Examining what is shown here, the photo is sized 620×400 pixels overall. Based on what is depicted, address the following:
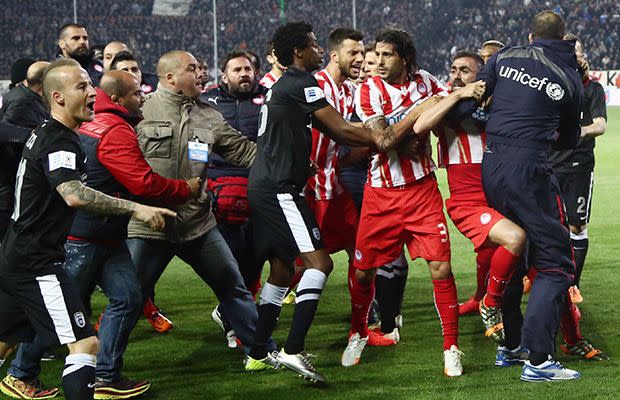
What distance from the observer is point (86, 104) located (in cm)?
512

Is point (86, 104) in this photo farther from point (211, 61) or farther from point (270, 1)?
point (270, 1)

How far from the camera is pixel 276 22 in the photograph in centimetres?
3728

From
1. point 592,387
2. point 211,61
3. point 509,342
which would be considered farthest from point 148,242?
point 211,61

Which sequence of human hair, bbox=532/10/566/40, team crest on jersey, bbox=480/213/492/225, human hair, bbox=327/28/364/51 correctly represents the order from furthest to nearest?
human hair, bbox=327/28/364/51 → team crest on jersey, bbox=480/213/492/225 → human hair, bbox=532/10/566/40

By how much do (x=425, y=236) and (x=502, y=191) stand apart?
0.64 m

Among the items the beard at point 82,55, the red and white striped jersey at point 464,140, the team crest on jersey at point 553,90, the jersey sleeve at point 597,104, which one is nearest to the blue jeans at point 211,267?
the red and white striped jersey at point 464,140

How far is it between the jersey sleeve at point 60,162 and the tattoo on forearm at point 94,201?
0.11 ft

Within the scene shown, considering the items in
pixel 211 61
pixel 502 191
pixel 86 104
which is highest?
pixel 86 104

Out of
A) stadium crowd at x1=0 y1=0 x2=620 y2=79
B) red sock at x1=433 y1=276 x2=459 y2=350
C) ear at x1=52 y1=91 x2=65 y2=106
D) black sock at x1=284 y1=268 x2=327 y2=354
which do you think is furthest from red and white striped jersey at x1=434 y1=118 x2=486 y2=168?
stadium crowd at x1=0 y1=0 x2=620 y2=79

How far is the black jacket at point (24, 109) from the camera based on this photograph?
7.12 metres

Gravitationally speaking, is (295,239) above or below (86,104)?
below

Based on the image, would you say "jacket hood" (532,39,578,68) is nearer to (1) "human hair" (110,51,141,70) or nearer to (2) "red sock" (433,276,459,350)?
(2) "red sock" (433,276,459,350)

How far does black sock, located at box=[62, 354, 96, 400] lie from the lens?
16.1 feet

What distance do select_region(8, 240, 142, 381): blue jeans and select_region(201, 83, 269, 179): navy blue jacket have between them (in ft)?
5.95
